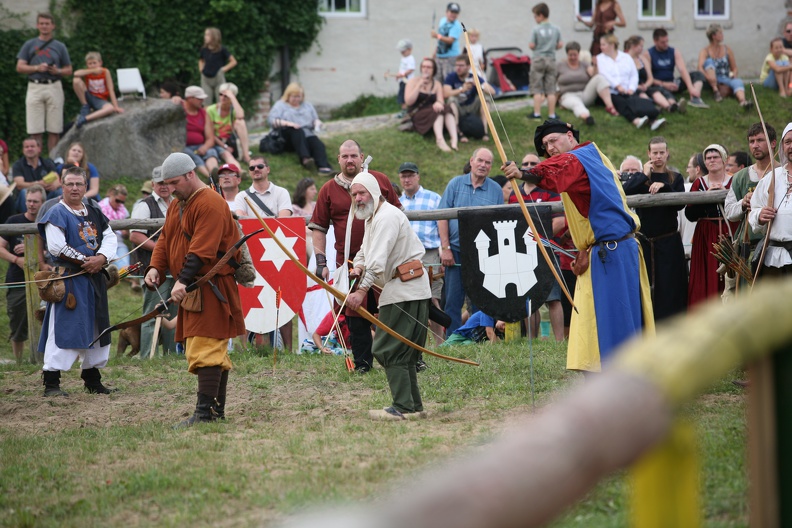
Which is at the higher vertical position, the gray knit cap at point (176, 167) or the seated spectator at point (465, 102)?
the seated spectator at point (465, 102)

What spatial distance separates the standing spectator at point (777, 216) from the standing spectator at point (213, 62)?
1045 centimetres

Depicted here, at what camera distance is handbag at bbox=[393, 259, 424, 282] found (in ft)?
23.2

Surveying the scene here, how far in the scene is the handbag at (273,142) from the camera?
15969 mm

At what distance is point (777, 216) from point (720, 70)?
12.4 m

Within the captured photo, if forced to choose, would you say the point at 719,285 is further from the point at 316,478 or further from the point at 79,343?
the point at 79,343

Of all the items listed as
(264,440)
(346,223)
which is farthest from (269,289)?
(264,440)

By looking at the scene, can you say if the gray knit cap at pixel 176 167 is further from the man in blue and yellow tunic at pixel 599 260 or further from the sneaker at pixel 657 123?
the sneaker at pixel 657 123

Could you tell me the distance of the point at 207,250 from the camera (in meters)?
7.12

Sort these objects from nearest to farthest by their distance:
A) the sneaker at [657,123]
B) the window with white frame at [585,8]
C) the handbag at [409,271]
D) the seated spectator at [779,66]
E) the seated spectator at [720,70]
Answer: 1. the handbag at [409,271]
2. the sneaker at [657,123]
3. the seated spectator at [779,66]
4. the seated spectator at [720,70]
5. the window with white frame at [585,8]

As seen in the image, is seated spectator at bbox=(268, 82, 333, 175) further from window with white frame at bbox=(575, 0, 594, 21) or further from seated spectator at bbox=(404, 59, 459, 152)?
window with white frame at bbox=(575, 0, 594, 21)

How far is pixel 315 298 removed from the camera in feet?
34.0

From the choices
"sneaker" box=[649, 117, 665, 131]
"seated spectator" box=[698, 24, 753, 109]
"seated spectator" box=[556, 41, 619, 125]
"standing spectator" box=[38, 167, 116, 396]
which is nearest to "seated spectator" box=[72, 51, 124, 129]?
"standing spectator" box=[38, 167, 116, 396]

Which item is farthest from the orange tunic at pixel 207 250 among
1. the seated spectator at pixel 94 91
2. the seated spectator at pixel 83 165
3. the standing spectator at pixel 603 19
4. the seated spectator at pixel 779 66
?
the seated spectator at pixel 779 66

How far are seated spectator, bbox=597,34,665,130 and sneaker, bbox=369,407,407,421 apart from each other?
11833 millimetres
